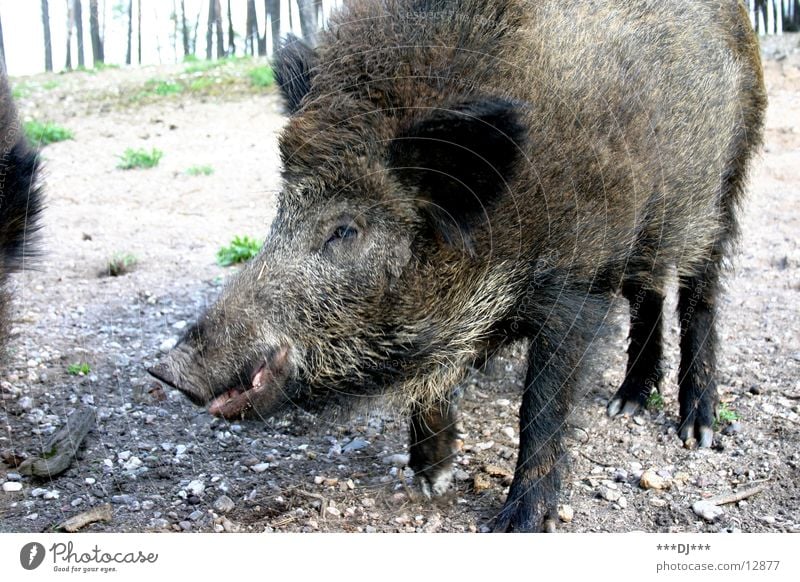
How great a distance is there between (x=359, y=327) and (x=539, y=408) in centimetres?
76

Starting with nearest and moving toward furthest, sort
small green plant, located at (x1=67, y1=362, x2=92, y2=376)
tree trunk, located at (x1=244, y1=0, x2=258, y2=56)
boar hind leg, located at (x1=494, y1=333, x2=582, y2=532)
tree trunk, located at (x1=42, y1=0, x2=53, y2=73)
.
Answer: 1. boar hind leg, located at (x1=494, y1=333, x2=582, y2=532)
2. tree trunk, located at (x1=42, y1=0, x2=53, y2=73)
3. tree trunk, located at (x1=244, y1=0, x2=258, y2=56)
4. small green plant, located at (x1=67, y1=362, x2=92, y2=376)

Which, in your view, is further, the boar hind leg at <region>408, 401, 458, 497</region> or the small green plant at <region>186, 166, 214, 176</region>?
the small green plant at <region>186, 166, 214, 176</region>

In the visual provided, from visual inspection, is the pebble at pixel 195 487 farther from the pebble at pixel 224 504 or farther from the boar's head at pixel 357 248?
the boar's head at pixel 357 248

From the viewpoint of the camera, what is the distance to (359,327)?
9.32ft

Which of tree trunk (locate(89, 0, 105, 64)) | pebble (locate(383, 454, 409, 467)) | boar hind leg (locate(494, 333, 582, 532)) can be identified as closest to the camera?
boar hind leg (locate(494, 333, 582, 532))

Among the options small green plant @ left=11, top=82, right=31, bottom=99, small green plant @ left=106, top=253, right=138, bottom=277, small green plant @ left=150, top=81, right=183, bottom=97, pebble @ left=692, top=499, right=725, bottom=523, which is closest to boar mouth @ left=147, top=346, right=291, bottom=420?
pebble @ left=692, top=499, right=725, bottom=523

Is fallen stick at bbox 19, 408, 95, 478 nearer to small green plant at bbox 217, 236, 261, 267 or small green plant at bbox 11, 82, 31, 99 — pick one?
small green plant at bbox 217, 236, 261, 267

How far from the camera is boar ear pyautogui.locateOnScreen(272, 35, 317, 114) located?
9.87ft

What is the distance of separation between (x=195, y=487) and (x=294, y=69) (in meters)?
1.61

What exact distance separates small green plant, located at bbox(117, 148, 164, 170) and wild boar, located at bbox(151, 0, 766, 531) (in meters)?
5.05

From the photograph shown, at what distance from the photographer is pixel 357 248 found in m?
2.82

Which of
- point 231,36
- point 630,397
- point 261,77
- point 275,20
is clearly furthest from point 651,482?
point 261,77

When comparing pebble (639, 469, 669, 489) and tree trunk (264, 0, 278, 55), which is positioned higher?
tree trunk (264, 0, 278, 55)

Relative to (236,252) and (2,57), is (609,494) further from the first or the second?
(236,252)
